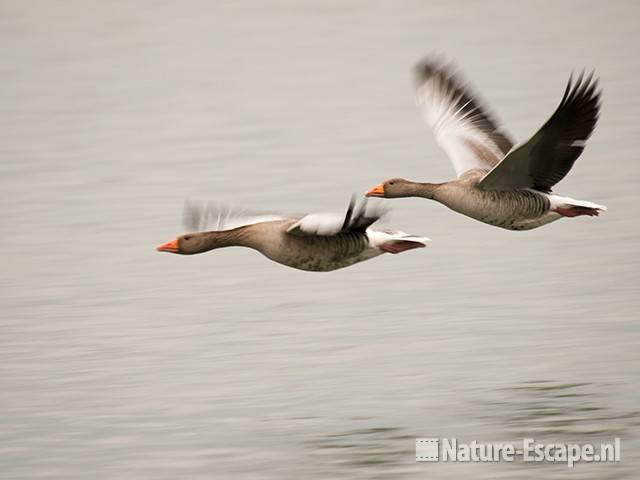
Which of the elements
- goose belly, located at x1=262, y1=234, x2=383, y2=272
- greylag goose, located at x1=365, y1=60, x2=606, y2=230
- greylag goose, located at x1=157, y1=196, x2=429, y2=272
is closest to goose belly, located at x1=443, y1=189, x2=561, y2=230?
greylag goose, located at x1=365, y1=60, x2=606, y2=230

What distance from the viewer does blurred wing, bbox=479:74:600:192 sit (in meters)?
14.0

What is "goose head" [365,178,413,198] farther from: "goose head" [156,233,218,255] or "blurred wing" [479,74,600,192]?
"goose head" [156,233,218,255]

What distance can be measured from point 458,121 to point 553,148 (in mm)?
2133

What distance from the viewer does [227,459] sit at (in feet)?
44.7

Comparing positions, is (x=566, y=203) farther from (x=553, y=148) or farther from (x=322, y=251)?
(x=322, y=251)

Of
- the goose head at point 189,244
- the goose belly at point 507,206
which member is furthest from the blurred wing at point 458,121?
the goose head at point 189,244

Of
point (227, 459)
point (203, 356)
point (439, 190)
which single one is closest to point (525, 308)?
point (439, 190)

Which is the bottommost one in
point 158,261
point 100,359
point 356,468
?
point 356,468

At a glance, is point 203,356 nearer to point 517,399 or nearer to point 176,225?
point 517,399

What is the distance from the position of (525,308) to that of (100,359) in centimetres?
420

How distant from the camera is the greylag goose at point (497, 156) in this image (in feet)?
46.4

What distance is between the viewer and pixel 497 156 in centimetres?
1589

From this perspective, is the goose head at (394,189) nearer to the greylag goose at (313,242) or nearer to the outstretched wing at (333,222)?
the greylag goose at (313,242)

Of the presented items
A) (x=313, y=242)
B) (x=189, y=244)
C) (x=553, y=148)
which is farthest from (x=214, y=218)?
(x=553, y=148)
